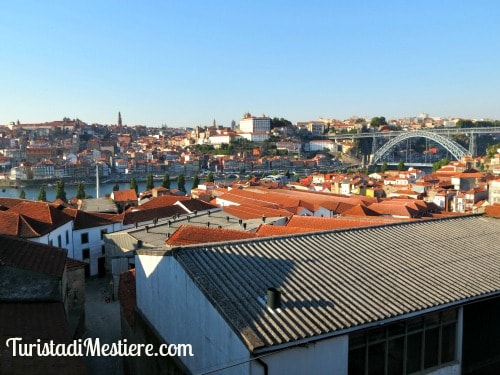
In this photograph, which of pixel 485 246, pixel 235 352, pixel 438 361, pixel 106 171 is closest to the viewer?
pixel 235 352

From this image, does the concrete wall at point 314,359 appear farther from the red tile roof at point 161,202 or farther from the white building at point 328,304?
the red tile roof at point 161,202

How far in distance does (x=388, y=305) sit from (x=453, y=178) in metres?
41.6

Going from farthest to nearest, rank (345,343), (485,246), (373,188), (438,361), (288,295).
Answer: (373,188)
(485,246)
(438,361)
(288,295)
(345,343)

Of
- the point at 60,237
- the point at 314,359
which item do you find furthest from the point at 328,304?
the point at 60,237

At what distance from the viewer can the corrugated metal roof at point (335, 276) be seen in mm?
4359

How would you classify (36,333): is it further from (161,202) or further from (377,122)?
(377,122)

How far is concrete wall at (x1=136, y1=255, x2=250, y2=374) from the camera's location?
4.33 meters

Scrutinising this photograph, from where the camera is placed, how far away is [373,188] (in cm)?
4159

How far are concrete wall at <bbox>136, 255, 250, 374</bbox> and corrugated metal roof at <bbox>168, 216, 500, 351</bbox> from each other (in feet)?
0.57

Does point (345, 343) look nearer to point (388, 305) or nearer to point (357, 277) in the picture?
point (388, 305)

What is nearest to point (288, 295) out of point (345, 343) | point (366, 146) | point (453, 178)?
point (345, 343)

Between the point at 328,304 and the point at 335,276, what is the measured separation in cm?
65

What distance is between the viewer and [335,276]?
529 centimetres

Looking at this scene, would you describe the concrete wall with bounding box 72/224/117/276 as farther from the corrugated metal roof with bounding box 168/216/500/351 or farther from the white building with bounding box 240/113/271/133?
the white building with bounding box 240/113/271/133
